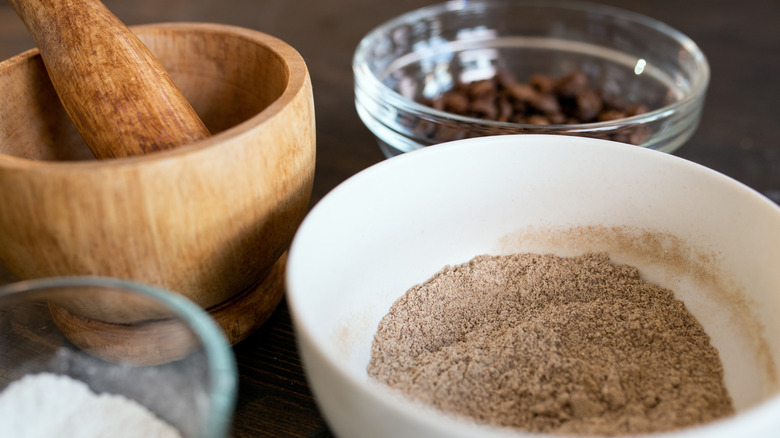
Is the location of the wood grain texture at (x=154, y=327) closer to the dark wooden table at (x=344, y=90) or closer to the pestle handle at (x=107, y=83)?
the dark wooden table at (x=344, y=90)

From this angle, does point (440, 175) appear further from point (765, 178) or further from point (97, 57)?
point (765, 178)

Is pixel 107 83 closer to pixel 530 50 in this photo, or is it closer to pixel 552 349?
pixel 552 349

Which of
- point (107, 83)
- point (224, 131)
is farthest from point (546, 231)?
point (107, 83)

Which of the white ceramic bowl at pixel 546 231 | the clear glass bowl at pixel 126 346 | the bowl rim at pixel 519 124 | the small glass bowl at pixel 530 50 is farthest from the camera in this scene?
the small glass bowl at pixel 530 50

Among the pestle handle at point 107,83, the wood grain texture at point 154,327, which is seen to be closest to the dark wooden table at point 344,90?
the wood grain texture at point 154,327

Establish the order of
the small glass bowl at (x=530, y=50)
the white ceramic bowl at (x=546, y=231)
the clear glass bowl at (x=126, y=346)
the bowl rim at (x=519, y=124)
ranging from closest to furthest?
the clear glass bowl at (x=126, y=346), the white ceramic bowl at (x=546, y=231), the bowl rim at (x=519, y=124), the small glass bowl at (x=530, y=50)

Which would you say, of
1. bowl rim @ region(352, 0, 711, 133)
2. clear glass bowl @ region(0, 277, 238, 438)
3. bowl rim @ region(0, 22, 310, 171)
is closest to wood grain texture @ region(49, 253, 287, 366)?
clear glass bowl @ region(0, 277, 238, 438)
